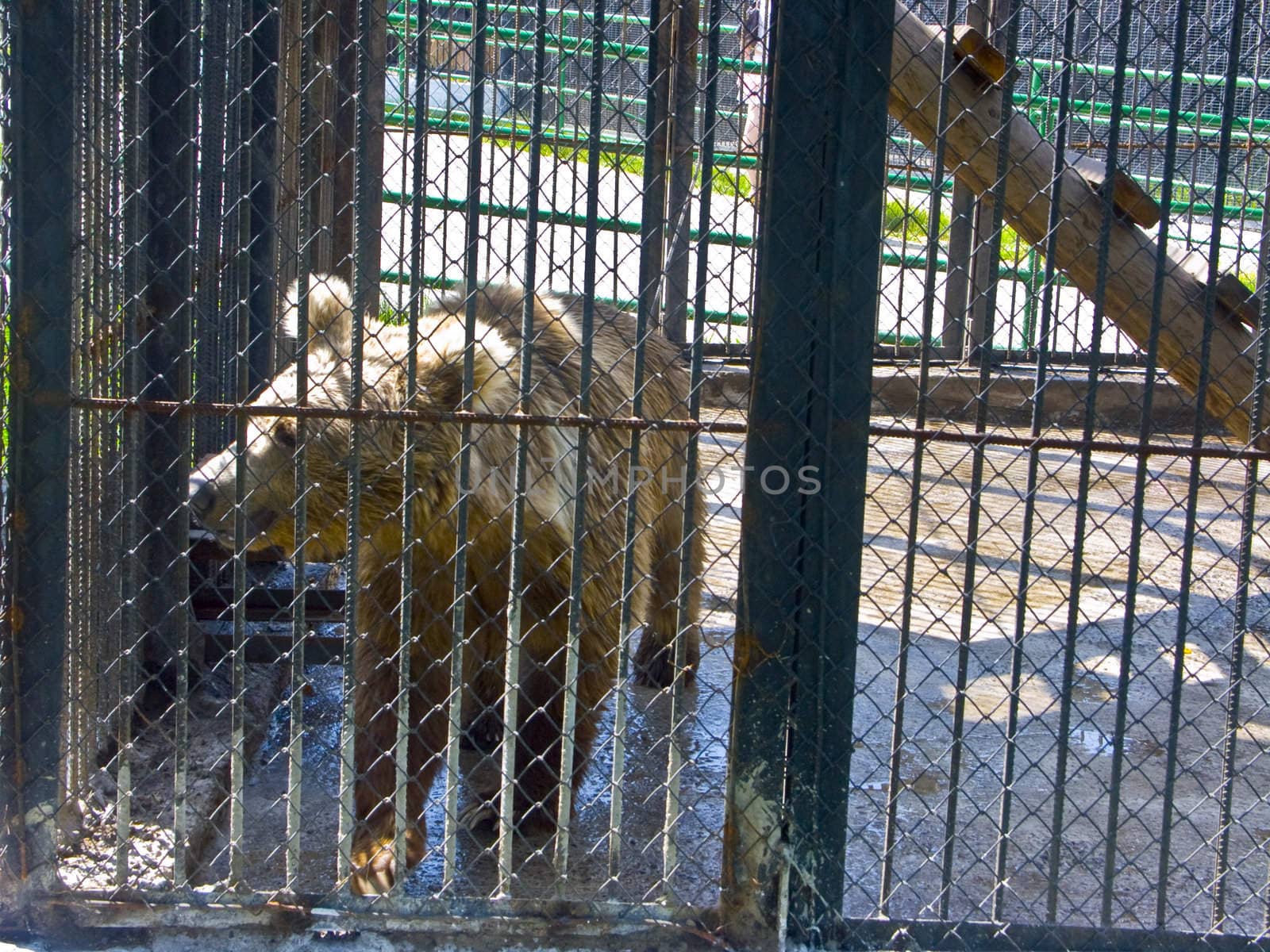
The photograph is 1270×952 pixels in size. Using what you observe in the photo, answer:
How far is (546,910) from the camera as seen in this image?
3.08 meters

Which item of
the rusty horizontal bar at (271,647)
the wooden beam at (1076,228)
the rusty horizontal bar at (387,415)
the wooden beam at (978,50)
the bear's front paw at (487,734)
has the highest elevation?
the wooden beam at (978,50)

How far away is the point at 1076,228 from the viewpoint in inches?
161

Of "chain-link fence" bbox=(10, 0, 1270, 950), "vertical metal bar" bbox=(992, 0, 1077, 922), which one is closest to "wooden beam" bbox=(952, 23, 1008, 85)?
"chain-link fence" bbox=(10, 0, 1270, 950)

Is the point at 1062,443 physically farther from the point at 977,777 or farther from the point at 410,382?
the point at 977,777

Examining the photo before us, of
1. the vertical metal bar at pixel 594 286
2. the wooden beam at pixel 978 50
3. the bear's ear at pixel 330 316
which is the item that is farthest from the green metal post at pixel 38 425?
the wooden beam at pixel 978 50

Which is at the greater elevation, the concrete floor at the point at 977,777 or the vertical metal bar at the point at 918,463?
the vertical metal bar at the point at 918,463

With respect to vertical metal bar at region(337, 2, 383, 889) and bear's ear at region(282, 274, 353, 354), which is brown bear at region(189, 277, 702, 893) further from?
vertical metal bar at region(337, 2, 383, 889)

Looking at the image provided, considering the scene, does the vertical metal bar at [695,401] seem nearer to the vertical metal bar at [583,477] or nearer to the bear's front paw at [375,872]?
the vertical metal bar at [583,477]

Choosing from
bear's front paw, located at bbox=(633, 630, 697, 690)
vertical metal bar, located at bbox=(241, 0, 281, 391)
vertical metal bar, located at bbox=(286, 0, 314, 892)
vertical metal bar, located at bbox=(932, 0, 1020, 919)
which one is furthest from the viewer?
bear's front paw, located at bbox=(633, 630, 697, 690)

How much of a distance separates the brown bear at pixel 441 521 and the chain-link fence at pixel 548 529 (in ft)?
0.05

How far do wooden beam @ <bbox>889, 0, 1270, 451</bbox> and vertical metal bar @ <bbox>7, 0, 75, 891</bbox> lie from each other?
2328mm

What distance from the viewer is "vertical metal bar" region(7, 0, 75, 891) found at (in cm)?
286

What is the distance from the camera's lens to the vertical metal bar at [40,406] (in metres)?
2.86

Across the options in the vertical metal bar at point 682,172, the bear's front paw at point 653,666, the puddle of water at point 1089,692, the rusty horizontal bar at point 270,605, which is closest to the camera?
the rusty horizontal bar at point 270,605
